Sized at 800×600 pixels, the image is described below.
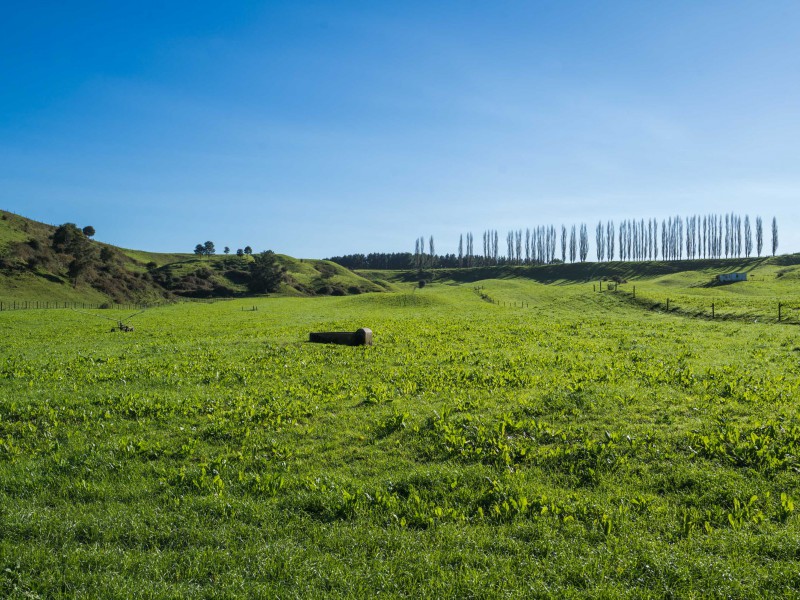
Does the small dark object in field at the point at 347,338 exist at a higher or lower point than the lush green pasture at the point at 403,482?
higher

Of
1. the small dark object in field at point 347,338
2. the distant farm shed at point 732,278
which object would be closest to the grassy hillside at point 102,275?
the small dark object in field at point 347,338

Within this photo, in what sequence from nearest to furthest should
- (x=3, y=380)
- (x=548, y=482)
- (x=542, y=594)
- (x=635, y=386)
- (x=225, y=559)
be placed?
(x=542, y=594)
(x=225, y=559)
(x=548, y=482)
(x=635, y=386)
(x=3, y=380)

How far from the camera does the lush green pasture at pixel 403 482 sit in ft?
20.7

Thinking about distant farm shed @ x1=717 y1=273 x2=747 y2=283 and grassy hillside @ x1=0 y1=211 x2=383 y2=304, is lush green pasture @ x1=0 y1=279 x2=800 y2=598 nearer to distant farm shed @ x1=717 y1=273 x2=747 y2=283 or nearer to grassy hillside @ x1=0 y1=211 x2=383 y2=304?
grassy hillside @ x1=0 y1=211 x2=383 y2=304

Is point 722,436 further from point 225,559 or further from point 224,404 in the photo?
point 224,404

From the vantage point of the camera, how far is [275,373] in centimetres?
1912

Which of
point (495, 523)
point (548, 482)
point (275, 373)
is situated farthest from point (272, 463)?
point (275, 373)

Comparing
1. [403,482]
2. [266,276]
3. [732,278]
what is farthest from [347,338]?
[266,276]

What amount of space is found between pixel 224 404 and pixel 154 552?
307 inches

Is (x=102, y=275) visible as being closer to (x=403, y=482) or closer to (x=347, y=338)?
(x=347, y=338)

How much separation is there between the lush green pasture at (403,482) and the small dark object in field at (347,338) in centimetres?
761

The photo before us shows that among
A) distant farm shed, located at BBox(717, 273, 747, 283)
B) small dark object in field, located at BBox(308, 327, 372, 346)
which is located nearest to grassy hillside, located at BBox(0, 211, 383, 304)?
small dark object in field, located at BBox(308, 327, 372, 346)

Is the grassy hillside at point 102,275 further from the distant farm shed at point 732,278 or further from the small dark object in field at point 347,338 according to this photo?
the distant farm shed at point 732,278

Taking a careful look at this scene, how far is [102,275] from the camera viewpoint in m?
133
